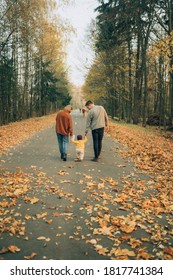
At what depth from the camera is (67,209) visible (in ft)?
21.2

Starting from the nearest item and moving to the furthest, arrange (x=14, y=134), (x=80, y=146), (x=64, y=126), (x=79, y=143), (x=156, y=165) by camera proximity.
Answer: (x=79, y=143) → (x=80, y=146) → (x=64, y=126) → (x=156, y=165) → (x=14, y=134)

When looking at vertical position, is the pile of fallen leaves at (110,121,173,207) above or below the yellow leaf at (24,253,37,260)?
above

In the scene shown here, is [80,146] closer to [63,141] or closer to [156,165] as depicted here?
[63,141]

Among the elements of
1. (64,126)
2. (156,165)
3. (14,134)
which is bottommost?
(156,165)

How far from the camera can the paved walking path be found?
4.95m

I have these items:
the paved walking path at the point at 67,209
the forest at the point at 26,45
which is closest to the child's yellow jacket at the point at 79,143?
the paved walking path at the point at 67,209

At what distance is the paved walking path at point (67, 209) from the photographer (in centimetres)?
495

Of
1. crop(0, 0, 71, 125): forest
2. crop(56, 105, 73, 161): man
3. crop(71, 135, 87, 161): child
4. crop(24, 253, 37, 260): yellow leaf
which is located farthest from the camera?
crop(0, 0, 71, 125): forest

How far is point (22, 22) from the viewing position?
867 inches

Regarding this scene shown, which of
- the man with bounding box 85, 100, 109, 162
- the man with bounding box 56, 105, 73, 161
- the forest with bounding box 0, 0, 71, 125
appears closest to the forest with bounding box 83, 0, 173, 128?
the forest with bounding box 0, 0, 71, 125

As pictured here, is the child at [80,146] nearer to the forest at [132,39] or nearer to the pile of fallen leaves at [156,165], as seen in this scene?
the pile of fallen leaves at [156,165]

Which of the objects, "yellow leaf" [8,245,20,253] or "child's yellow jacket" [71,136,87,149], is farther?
"child's yellow jacket" [71,136,87,149]

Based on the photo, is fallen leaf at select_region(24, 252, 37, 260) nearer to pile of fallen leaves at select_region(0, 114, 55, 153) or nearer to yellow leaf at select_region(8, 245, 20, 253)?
yellow leaf at select_region(8, 245, 20, 253)

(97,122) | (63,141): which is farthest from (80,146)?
(97,122)
